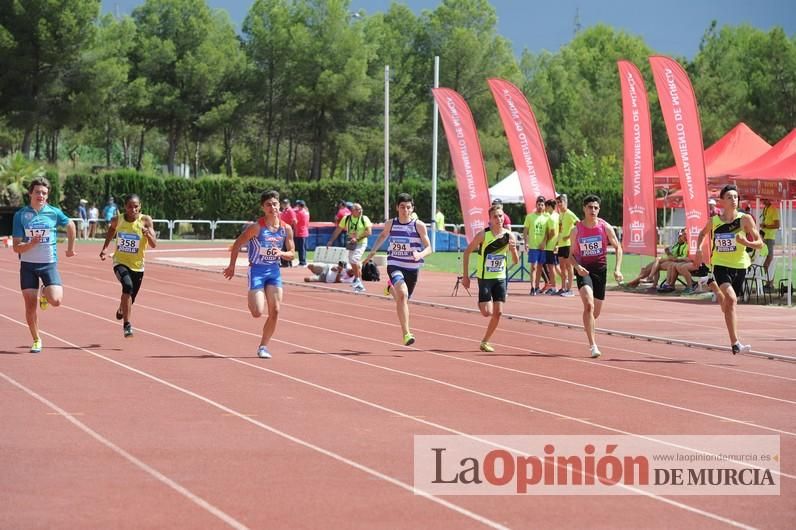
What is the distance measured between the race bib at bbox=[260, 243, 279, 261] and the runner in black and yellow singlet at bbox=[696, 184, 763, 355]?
501cm

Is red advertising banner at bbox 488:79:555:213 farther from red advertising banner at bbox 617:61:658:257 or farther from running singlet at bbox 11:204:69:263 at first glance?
running singlet at bbox 11:204:69:263

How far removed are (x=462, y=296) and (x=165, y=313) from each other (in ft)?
22.7

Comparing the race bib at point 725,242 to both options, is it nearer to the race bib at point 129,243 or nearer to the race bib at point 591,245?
the race bib at point 591,245

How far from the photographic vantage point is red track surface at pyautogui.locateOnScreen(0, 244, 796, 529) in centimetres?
710

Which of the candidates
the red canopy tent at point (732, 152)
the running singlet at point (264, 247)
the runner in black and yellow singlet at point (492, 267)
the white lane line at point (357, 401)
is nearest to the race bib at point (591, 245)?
the runner in black and yellow singlet at point (492, 267)

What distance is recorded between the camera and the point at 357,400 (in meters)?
11.2

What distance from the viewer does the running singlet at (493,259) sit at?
50.7ft

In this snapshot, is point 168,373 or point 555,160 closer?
point 168,373

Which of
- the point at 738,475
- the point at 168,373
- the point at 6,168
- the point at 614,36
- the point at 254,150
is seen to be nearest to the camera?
the point at 738,475

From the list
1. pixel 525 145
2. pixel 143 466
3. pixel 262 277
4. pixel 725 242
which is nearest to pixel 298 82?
pixel 525 145

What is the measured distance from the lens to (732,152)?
34.5m

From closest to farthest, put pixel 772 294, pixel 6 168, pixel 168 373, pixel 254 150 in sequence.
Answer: pixel 168 373 → pixel 772 294 → pixel 6 168 → pixel 254 150

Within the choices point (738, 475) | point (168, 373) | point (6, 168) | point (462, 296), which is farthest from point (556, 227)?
point (6, 168)

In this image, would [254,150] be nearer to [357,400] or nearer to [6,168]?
[6,168]
